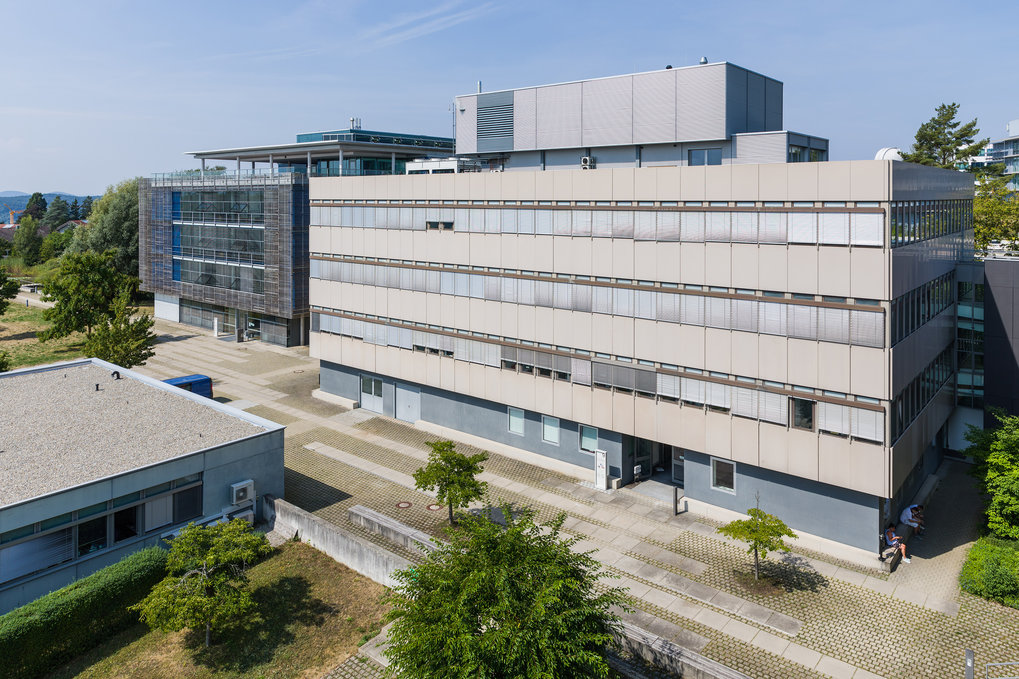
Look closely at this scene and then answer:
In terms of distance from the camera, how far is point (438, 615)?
1603 centimetres

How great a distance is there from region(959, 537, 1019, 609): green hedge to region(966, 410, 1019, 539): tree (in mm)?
850

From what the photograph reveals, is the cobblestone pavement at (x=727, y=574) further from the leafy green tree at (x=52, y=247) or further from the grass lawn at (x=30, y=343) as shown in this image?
the leafy green tree at (x=52, y=247)

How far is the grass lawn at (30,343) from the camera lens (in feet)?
203

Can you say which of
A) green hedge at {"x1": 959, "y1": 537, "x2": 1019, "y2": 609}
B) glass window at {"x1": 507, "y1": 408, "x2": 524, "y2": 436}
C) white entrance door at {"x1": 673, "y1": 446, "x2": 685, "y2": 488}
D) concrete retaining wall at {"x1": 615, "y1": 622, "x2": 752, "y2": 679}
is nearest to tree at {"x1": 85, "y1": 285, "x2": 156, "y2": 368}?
glass window at {"x1": 507, "y1": 408, "x2": 524, "y2": 436}

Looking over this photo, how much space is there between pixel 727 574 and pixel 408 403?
915 inches

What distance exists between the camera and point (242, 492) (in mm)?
29391

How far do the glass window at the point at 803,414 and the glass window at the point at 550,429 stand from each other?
1251cm

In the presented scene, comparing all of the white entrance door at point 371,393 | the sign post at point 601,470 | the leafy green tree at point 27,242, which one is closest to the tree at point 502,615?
the sign post at point 601,470

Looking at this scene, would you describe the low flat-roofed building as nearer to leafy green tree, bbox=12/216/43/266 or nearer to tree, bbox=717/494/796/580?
tree, bbox=717/494/796/580

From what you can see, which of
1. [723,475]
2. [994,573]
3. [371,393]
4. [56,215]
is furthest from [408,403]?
[56,215]

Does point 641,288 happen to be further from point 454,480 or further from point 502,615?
point 502,615

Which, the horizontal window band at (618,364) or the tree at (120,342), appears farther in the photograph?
the tree at (120,342)

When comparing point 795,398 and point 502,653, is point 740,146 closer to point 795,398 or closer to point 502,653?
point 795,398

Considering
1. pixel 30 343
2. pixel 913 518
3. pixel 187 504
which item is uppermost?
pixel 30 343
